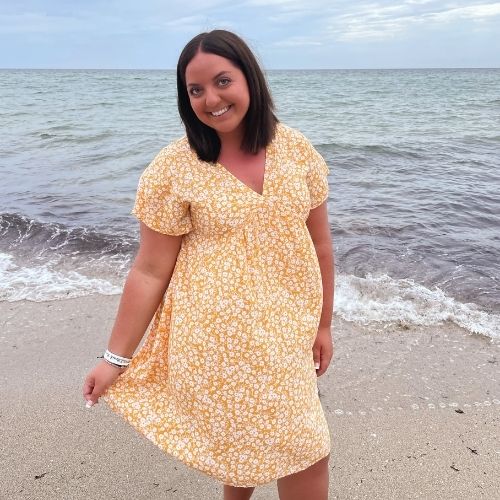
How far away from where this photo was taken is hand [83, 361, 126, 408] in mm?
1944

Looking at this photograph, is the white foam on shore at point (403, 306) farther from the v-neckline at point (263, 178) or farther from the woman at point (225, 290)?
the v-neckline at point (263, 178)

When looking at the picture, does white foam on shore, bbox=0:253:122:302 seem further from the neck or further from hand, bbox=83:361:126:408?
the neck

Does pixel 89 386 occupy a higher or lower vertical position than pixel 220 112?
lower

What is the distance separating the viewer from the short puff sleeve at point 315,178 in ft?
6.37

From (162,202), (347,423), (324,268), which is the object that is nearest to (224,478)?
(324,268)

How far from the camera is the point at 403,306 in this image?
4.66 metres

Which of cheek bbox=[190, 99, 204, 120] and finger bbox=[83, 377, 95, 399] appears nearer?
cheek bbox=[190, 99, 204, 120]

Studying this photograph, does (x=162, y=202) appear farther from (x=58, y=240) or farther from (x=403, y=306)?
(x=58, y=240)

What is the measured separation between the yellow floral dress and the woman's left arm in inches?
5.1

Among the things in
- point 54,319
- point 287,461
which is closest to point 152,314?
point 287,461

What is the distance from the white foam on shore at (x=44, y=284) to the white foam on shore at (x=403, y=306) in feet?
6.76

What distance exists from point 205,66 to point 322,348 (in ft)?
3.84

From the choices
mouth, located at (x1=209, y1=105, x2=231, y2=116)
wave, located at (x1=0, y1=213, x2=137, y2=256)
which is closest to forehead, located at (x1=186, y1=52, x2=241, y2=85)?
mouth, located at (x1=209, y1=105, x2=231, y2=116)

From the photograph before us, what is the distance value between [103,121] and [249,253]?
63.5 feet
